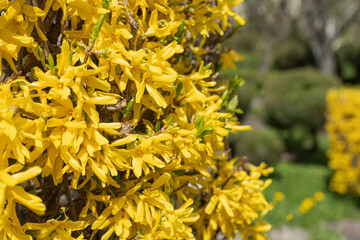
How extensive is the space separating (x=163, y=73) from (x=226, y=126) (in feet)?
1.55

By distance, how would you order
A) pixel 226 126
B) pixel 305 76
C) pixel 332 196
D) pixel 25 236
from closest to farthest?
pixel 25 236 → pixel 226 126 → pixel 332 196 → pixel 305 76

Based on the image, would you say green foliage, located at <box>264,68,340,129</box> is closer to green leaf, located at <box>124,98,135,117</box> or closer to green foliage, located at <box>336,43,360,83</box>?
green foliage, located at <box>336,43,360,83</box>

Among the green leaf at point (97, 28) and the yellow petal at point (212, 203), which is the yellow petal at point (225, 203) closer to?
the yellow petal at point (212, 203)

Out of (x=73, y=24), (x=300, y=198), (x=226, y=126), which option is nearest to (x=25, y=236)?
(x=73, y=24)

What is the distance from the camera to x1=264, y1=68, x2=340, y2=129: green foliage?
34.3 ft

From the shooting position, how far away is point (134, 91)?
127cm

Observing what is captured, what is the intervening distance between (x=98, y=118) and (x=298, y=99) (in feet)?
33.7

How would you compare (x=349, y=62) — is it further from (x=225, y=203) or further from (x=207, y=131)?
(x=207, y=131)

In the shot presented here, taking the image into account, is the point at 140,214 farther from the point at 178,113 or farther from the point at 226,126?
the point at 226,126

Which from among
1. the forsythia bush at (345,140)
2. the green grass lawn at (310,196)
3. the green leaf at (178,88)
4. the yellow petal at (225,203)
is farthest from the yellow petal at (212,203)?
the forsythia bush at (345,140)

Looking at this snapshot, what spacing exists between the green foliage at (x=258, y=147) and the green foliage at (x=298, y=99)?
1889 millimetres

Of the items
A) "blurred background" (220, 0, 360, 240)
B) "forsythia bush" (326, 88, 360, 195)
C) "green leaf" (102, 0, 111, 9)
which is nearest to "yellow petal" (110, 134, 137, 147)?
"green leaf" (102, 0, 111, 9)

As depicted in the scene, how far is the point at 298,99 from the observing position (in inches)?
421

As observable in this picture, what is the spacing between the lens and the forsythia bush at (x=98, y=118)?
101 cm
